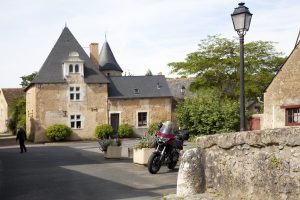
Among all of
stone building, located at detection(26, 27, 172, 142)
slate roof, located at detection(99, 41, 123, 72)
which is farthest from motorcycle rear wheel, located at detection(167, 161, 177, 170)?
slate roof, located at detection(99, 41, 123, 72)

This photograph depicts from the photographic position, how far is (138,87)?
43094 mm

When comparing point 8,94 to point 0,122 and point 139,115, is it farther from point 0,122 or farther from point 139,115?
point 139,115

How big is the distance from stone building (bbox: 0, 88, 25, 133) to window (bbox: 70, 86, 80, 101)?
65.7 ft

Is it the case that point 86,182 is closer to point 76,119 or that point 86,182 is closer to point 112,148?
point 112,148

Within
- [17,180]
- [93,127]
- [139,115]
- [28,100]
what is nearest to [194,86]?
[139,115]

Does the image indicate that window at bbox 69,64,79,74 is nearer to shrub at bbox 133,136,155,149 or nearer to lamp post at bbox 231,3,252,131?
shrub at bbox 133,136,155,149

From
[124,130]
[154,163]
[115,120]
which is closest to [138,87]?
[115,120]

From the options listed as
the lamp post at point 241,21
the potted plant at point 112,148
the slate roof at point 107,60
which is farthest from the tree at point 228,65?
the lamp post at point 241,21

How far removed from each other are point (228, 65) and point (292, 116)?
14869 millimetres

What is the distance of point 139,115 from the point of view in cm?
4159

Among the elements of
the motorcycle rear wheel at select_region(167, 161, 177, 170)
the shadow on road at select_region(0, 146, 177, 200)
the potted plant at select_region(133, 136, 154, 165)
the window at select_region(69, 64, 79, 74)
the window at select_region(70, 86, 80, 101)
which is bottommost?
the shadow on road at select_region(0, 146, 177, 200)

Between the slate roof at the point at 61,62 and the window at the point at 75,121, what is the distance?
3.34 metres

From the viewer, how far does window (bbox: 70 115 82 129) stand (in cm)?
3922

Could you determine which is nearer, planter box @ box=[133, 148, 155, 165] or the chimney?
planter box @ box=[133, 148, 155, 165]
